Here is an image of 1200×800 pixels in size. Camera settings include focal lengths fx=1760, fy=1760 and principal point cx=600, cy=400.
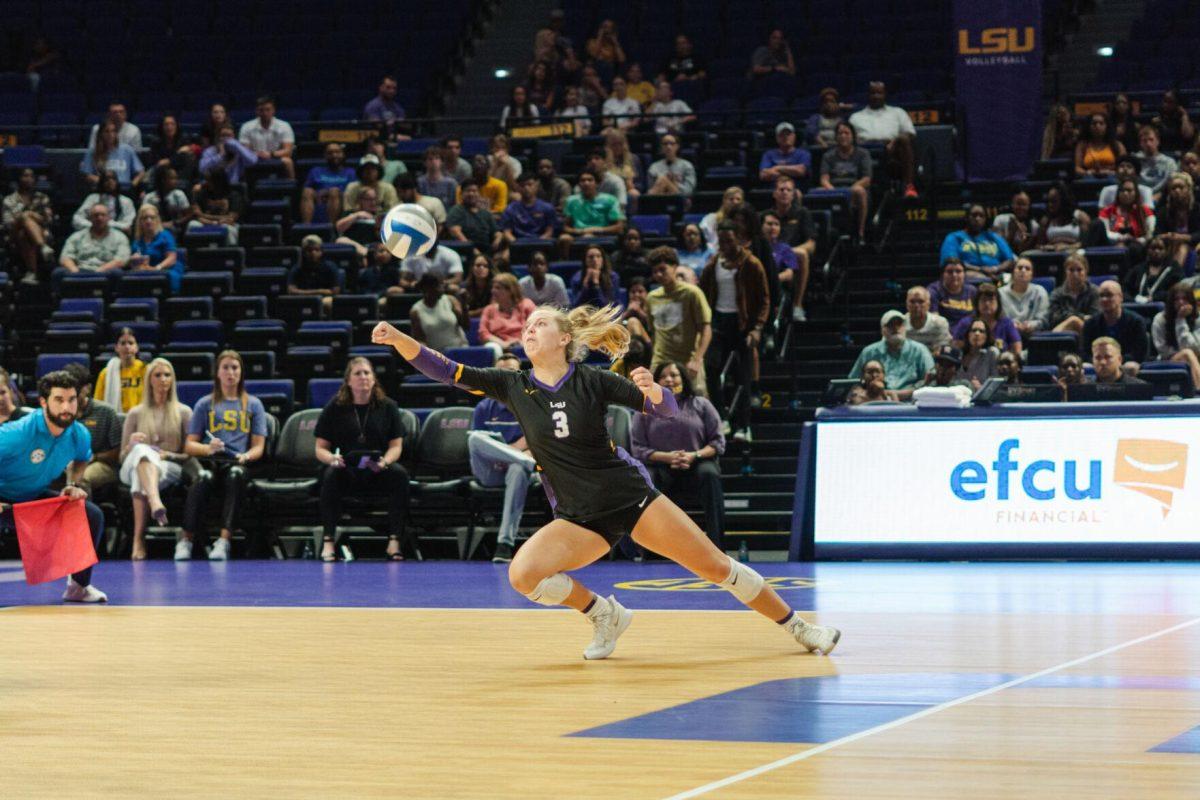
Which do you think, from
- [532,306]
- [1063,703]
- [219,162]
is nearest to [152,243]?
[219,162]

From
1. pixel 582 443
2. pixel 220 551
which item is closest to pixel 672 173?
pixel 220 551

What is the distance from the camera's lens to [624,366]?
46.4ft

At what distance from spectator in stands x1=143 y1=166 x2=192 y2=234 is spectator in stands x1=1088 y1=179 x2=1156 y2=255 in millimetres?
10310

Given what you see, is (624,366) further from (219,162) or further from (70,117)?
(70,117)

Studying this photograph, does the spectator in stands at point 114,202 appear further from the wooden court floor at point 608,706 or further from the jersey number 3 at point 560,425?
the jersey number 3 at point 560,425

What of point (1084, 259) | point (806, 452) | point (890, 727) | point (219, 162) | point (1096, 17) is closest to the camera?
point (890, 727)

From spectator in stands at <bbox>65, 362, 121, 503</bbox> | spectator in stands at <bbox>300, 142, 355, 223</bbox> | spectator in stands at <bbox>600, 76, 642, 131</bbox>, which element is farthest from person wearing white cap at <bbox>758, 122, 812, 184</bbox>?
spectator in stands at <bbox>65, 362, 121, 503</bbox>

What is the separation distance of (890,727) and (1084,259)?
10.8 meters

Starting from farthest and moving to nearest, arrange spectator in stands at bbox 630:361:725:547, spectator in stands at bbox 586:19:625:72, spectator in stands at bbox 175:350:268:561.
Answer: spectator in stands at bbox 586:19:625:72 → spectator in stands at bbox 175:350:268:561 → spectator in stands at bbox 630:361:725:547

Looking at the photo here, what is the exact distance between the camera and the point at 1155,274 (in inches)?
628

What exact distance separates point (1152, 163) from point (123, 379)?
417 inches

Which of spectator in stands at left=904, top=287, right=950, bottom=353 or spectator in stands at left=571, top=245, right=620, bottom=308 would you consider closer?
spectator in stands at left=904, top=287, right=950, bottom=353

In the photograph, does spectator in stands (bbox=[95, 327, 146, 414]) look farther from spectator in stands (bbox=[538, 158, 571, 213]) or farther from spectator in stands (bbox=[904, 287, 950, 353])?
spectator in stands (bbox=[904, 287, 950, 353])

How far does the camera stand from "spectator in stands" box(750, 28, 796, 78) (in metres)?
22.8
